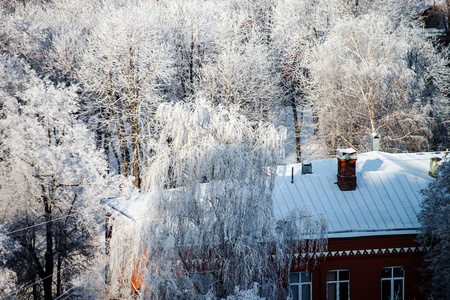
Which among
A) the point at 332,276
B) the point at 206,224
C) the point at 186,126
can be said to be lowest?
the point at 332,276

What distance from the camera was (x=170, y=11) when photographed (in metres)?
32.7

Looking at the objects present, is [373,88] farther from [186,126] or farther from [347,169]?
[186,126]

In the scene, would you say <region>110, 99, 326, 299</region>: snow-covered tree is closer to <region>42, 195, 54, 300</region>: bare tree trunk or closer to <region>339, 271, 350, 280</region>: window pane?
<region>339, 271, 350, 280</region>: window pane

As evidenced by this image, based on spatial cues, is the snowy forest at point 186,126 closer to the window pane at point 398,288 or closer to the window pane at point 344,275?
the window pane at point 344,275

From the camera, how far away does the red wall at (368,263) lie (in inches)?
552

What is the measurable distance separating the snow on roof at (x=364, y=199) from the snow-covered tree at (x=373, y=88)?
29.4 feet

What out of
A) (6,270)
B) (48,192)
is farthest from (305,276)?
(48,192)

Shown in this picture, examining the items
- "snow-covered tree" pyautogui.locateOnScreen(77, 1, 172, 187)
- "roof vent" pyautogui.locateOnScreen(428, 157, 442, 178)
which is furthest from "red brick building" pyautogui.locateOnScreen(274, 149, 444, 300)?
"snow-covered tree" pyautogui.locateOnScreen(77, 1, 172, 187)

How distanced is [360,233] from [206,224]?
5.34 metres

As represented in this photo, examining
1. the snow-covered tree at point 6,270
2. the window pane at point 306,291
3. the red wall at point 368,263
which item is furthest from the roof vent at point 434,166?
the snow-covered tree at point 6,270

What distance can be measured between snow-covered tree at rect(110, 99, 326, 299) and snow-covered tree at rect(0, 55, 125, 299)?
792 centimetres

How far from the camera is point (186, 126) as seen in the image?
1180 cm

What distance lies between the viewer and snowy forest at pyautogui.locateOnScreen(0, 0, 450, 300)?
37.3 feet

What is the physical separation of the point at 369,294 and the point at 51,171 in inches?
521
